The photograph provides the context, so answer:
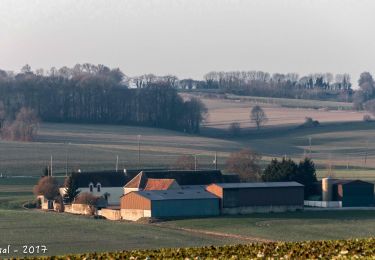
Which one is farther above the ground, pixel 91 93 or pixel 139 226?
pixel 91 93

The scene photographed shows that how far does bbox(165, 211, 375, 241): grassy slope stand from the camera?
2042 inches

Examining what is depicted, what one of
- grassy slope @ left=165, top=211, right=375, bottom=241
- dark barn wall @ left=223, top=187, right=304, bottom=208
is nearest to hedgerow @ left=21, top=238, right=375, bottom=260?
grassy slope @ left=165, top=211, right=375, bottom=241

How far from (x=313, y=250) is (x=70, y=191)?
1892 inches

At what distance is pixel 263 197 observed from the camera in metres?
66.9

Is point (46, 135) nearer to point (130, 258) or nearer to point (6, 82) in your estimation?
point (6, 82)

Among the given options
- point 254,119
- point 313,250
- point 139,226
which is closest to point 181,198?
point 139,226

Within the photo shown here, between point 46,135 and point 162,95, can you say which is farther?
point 162,95

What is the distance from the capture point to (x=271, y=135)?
140 metres

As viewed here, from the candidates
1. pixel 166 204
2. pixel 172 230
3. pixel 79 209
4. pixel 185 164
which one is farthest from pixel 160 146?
pixel 172 230

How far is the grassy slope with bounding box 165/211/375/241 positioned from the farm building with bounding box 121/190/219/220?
273 cm

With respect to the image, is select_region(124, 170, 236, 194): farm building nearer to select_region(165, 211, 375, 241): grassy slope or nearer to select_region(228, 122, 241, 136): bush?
select_region(165, 211, 375, 241): grassy slope

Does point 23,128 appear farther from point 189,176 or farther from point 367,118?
point 189,176

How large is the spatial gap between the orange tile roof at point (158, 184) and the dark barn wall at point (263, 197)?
5352 mm

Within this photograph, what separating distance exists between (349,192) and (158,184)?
12.7 metres
